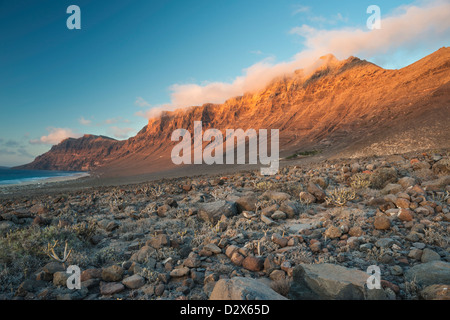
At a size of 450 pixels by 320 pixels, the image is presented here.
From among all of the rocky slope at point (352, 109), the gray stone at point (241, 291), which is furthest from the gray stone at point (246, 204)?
the rocky slope at point (352, 109)

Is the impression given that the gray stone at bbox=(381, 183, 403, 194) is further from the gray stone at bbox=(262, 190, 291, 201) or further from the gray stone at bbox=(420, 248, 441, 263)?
the gray stone at bbox=(420, 248, 441, 263)

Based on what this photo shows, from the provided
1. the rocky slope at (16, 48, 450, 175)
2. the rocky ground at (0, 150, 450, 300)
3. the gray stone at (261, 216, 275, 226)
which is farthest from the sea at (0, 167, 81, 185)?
the gray stone at (261, 216, 275, 226)

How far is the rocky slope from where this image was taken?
1114 inches

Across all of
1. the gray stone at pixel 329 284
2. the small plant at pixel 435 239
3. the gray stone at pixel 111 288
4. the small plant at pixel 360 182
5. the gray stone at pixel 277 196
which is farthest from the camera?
the small plant at pixel 360 182

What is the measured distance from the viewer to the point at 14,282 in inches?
120

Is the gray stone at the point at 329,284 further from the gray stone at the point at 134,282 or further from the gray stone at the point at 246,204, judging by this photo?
the gray stone at the point at 246,204

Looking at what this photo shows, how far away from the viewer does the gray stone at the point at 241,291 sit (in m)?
2.19

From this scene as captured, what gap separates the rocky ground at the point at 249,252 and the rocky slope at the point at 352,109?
24.2 meters

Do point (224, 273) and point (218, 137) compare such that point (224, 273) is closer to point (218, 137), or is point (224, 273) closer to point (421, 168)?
point (421, 168)

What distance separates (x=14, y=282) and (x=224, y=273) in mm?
2704

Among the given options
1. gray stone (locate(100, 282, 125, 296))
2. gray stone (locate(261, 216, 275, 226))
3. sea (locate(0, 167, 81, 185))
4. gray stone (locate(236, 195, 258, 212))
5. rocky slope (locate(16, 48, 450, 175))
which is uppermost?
rocky slope (locate(16, 48, 450, 175))

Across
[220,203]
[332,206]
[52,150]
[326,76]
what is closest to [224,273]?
[220,203]

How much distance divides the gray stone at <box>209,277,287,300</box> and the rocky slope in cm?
2730

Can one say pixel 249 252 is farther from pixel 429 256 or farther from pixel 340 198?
pixel 340 198
